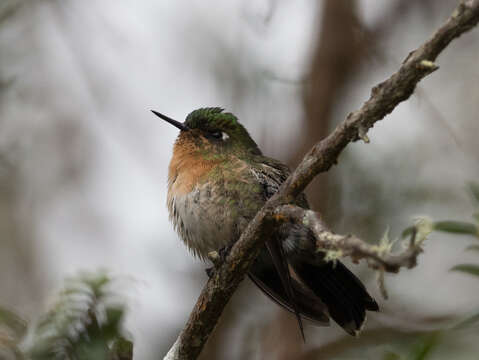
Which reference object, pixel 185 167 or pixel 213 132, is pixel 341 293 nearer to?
pixel 185 167

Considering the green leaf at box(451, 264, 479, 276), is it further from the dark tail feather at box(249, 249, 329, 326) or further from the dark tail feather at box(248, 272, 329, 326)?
the dark tail feather at box(248, 272, 329, 326)

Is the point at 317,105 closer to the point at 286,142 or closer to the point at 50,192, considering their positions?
the point at 286,142

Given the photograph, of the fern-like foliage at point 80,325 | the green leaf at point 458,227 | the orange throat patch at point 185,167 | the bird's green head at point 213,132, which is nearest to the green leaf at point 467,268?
the green leaf at point 458,227

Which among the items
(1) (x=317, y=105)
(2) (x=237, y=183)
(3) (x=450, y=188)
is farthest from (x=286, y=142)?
(2) (x=237, y=183)

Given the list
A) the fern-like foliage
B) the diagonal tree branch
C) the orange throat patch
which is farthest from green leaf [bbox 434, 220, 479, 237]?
the orange throat patch

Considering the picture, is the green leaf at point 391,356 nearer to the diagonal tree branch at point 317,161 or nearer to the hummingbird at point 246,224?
the diagonal tree branch at point 317,161

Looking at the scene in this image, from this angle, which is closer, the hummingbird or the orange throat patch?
the hummingbird
